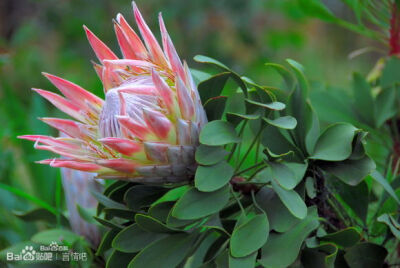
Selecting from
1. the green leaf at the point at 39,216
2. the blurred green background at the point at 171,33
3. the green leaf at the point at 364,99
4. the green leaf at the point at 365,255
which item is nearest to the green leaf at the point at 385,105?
the green leaf at the point at 364,99

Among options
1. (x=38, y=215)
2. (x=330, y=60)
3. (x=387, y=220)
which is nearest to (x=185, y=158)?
(x=387, y=220)

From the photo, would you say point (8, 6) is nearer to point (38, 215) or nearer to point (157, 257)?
point (38, 215)

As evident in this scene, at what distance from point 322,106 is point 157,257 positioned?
51 cm

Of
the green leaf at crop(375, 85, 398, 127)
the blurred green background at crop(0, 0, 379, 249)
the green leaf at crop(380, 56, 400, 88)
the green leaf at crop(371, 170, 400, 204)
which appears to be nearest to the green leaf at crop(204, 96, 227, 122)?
the green leaf at crop(371, 170, 400, 204)

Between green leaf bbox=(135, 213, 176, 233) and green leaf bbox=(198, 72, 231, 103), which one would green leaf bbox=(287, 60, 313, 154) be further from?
green leaf bbox=(135, 213, 176, 233)

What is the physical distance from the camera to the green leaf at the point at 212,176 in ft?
1.97

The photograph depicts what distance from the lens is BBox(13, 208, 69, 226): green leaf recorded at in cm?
88

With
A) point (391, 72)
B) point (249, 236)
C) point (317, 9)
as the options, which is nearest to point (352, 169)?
point (249, 236)

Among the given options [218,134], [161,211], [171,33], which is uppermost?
[218,134]

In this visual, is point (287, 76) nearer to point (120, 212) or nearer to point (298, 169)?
point (298, 169)

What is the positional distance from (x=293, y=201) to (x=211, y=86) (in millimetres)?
201

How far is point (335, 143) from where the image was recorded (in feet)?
2.11

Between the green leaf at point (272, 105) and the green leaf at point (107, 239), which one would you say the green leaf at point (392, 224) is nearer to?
the green leaf at point (272, 105)

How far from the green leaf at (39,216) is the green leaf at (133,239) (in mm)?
291
